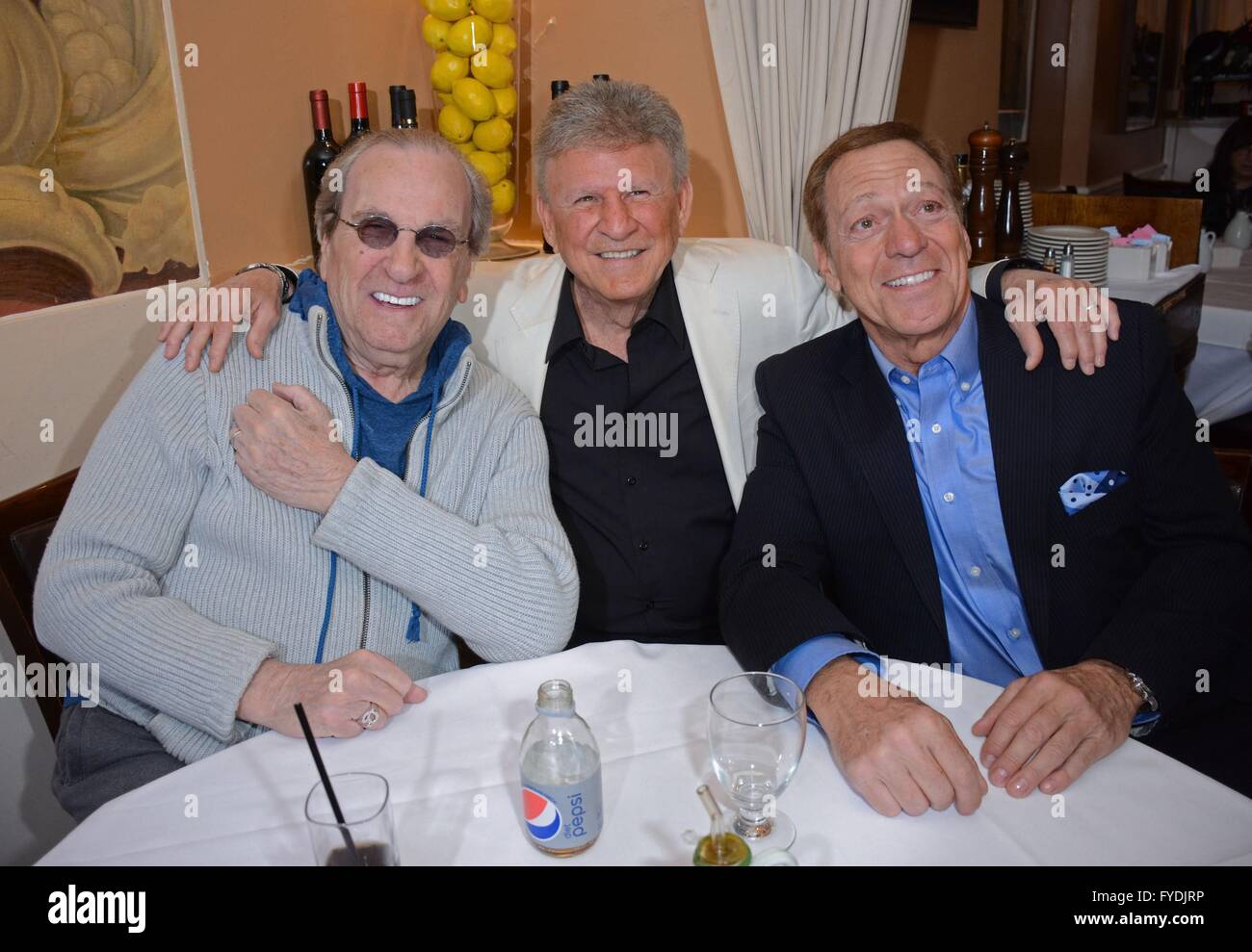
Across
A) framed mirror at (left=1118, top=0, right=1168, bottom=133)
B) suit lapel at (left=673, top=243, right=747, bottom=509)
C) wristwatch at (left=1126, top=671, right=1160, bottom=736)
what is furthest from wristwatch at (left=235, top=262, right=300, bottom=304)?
framed mirror at (left=1118, top=0, right=1168, bottom=133)

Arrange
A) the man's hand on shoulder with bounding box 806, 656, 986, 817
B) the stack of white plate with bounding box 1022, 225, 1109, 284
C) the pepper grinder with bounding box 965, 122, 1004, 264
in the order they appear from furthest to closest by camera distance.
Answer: the stack of white plate with bounding box 1022, 225, 1109, 284 < the pepper grinder with bounding box 965, 122, 1004, 264 < the man's hand on shoulder with bounding box 806, 656, 986, 817

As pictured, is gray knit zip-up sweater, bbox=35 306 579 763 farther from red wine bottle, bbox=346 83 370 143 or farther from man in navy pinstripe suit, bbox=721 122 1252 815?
red wine bottle, bbox=346 83 370 143

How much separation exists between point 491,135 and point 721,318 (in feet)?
3.36

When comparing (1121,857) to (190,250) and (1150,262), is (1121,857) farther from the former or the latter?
(1150,262)

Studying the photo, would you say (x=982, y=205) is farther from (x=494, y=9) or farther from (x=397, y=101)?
(x=397, y=101)

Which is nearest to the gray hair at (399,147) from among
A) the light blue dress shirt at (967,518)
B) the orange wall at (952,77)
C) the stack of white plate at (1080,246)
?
the light blue dress shirt at (967,518)

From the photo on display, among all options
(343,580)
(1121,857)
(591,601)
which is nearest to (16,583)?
(343,580)

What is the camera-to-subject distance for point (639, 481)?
1955mm

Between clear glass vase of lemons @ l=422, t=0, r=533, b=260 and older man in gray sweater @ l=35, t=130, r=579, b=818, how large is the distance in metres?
1.01

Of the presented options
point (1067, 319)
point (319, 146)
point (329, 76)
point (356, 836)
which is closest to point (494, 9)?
point (329, 76)

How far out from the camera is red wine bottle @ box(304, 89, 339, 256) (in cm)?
230

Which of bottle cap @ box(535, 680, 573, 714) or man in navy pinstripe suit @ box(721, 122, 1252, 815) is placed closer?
bottle cap @ box(535, 680, 573, 714)

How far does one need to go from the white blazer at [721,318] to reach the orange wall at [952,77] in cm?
207

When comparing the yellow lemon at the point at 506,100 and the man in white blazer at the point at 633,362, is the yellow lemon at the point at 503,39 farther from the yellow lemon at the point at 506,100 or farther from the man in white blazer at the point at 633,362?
the man in white blazer at the point at 633,362
